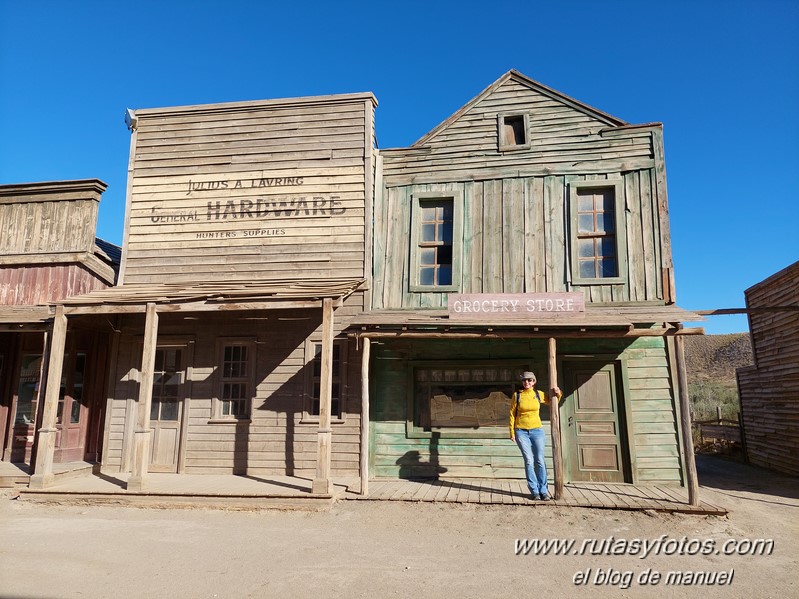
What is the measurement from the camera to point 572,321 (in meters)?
8.36

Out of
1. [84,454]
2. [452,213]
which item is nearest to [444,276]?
[452,213]

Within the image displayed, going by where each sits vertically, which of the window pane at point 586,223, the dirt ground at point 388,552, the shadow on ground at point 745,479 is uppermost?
the window pane at point 586,223

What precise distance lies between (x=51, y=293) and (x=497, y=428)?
372 inches

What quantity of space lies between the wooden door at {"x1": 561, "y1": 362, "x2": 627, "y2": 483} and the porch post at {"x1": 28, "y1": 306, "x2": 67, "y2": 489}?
28.5ft

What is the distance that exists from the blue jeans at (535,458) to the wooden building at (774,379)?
584 cm

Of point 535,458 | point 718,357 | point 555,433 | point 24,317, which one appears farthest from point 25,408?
point 718,357

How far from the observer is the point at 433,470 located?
9.73 metres

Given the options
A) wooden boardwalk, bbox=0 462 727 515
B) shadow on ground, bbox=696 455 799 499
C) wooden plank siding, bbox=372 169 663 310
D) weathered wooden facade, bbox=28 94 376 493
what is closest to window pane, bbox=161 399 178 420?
weathered wooden facade, bbox=28 94 376 493

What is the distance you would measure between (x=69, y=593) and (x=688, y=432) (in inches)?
313

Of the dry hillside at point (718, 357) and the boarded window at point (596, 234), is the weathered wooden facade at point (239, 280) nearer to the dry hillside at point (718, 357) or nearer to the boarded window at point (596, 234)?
the boarded window at point (596, 234)

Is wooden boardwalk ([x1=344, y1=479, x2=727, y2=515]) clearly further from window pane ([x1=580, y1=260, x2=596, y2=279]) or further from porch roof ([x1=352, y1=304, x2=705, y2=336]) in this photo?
Answer: window pane ([x1=580, y1=260, x2=596, y2=279])

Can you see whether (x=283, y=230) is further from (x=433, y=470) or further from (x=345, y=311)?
(x=433, y=470)

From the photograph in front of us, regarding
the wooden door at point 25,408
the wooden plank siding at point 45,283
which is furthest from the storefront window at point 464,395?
the wooden door at point 25,408

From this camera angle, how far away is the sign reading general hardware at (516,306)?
8719mm
